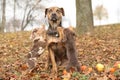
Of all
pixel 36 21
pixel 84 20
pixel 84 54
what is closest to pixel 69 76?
pixel 84 54

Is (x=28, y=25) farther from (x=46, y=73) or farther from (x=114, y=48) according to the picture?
(x=46, y=73)

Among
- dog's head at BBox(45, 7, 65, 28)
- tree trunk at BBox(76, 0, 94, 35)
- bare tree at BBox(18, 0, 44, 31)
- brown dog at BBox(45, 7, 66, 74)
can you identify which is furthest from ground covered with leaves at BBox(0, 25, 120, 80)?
bare tree at BBox(18, 0, 44, 31)

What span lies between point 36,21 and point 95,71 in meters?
40.3

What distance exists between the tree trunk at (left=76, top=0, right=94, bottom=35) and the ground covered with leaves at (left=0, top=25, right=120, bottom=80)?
1.63 feet

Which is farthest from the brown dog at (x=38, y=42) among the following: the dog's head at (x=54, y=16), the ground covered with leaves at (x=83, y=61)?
the ground covered with leaves at (x=83, y=61)

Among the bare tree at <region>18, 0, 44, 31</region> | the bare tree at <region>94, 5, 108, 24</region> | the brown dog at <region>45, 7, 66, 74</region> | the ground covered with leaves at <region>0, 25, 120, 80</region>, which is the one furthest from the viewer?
the bare tree at <region>94, 5, 108, 24</region>

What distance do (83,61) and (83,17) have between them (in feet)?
24.0

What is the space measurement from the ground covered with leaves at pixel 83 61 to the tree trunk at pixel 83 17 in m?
0.50

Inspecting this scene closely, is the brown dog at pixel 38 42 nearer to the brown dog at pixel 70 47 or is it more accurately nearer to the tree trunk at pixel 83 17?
the brown dog at pixel 70 47

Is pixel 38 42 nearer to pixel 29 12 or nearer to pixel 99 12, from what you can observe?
pixel 29 12

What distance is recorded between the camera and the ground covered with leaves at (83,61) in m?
7.07

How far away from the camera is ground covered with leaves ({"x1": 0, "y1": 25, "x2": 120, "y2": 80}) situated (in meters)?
7.07

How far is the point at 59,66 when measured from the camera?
8.10m

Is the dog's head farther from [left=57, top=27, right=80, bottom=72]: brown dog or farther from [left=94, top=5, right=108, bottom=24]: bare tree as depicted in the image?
[left=94, top=5, right=108, bottom=24]: bare tree
